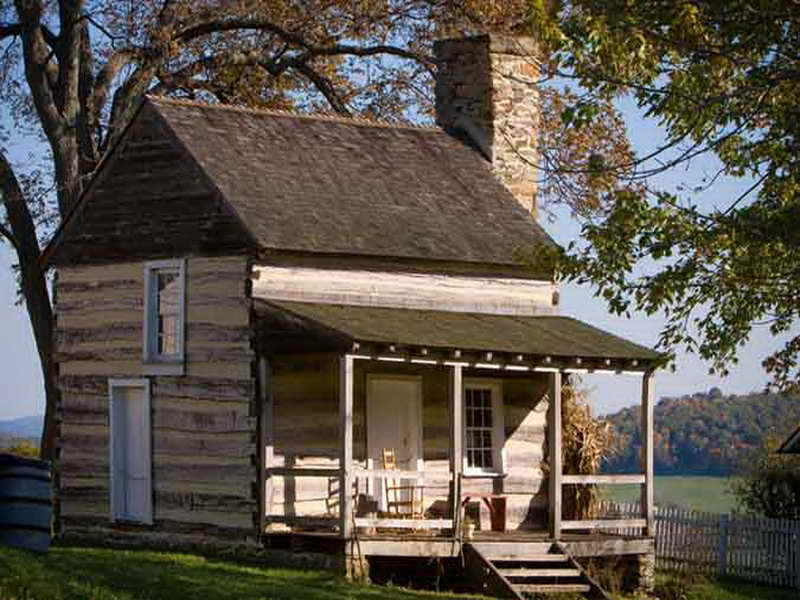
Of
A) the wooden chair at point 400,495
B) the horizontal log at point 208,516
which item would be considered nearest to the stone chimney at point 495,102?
the wooden chair at point 400,495

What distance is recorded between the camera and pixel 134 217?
29922 millimetres

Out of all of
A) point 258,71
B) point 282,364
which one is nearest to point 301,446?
point 282,364

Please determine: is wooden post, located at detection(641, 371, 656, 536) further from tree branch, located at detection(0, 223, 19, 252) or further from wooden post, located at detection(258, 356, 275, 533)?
tree branch, located at detection(0, 223, 19, 252)

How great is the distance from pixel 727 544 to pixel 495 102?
9.25 meters

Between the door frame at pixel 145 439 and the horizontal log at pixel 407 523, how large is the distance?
148 inches

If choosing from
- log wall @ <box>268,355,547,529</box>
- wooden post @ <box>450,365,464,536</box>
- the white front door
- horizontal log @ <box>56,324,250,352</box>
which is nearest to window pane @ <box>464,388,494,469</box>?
log wall @ <box>268,355,547,529</box>

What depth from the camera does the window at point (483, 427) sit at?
100 ft

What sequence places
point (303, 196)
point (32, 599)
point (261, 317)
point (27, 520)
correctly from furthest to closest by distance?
point (303, 196)
point (261, 317)
point (27, 520)
point (32, 599)

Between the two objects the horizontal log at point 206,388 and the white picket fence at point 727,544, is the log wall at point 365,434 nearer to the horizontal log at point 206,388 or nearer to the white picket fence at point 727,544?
the horizontal log at point 206,388

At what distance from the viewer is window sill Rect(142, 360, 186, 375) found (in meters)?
28.7

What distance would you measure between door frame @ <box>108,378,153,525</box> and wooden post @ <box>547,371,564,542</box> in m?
6.09

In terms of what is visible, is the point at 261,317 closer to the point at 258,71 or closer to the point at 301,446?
the point at 301,446

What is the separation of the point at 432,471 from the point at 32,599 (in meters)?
9.64

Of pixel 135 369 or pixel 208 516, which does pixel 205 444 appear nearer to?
pixel 208 516
